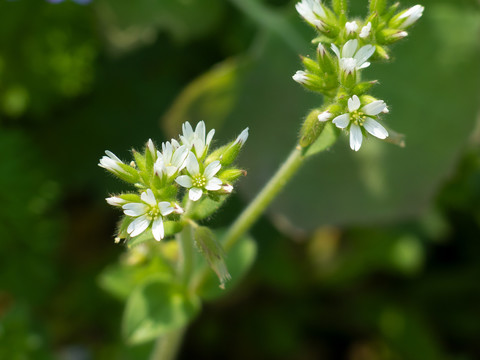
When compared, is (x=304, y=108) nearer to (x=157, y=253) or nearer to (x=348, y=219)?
(x=348, y=219)

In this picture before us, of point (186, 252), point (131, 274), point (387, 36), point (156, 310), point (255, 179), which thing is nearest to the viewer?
point (387, 36)

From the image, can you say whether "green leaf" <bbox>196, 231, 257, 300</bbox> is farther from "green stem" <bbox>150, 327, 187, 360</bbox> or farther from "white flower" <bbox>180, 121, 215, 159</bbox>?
"white flower" <bbox>180, 121, 215, 159</bbox>

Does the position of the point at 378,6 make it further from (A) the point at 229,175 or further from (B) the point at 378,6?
(A) the point at 229,175

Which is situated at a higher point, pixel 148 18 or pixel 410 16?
pixel 148 18

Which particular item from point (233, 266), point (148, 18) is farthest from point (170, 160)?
point (148, 18)

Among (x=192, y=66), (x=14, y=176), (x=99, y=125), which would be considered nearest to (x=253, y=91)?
(x=192, y=66)

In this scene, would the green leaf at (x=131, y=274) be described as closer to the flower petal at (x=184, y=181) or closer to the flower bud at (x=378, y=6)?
the flower petal at (x=184, y=181)

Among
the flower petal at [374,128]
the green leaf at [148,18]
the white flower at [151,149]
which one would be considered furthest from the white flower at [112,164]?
the green leaf at [148,18]
